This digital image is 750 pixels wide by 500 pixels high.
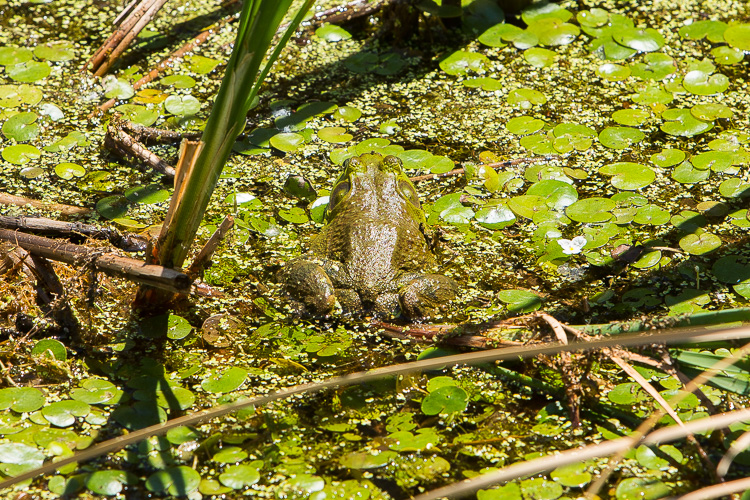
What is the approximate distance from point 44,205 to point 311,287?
4.82 ft

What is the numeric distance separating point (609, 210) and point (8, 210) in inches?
112

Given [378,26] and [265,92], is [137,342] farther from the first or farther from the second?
[378,26]

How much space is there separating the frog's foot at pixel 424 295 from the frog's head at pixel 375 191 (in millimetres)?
386

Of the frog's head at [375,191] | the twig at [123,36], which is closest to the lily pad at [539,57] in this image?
the frog's head at [375,191]

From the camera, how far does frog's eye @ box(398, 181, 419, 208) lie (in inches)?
128

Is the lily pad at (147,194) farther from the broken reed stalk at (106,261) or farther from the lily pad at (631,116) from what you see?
the lily pad at (631,116)

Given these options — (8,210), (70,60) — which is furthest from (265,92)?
(8,210)

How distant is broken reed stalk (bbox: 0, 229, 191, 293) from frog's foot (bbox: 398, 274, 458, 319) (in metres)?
0.86

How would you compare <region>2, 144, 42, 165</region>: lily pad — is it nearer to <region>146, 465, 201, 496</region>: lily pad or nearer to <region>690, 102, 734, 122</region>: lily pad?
<region>146, 465, 201, 496</region>: lily pad

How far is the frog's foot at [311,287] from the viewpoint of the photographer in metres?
2.80

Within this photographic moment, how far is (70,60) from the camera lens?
430cm

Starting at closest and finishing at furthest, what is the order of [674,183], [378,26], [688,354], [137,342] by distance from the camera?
1. [688,354]
2. [137,342]
3. [674,183]
4. [378,26]

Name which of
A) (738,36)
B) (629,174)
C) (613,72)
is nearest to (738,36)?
(738,36)

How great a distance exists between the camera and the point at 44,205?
3340 mm
